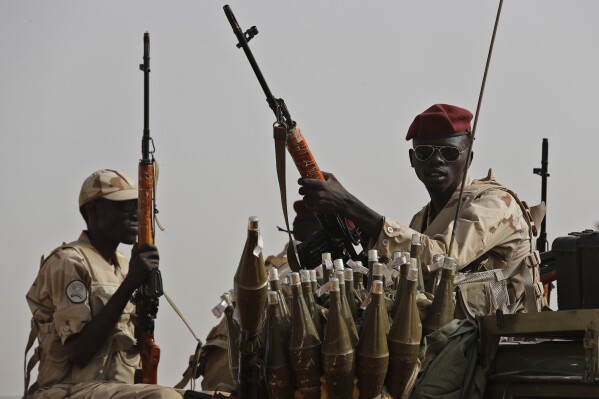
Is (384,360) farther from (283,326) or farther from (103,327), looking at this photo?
(103,327)

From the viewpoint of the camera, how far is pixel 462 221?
5855mm

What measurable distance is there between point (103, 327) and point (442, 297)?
3404 millimetres

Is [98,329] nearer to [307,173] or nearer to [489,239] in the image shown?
[307,173]

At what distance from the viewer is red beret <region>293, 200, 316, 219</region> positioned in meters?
9.76

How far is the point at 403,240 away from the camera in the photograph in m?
5.74

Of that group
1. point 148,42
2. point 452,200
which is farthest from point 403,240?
point 148,42

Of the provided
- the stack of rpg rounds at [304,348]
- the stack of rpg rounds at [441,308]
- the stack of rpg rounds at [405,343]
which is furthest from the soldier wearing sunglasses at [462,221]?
the stack of rpg rounds at [304,348]

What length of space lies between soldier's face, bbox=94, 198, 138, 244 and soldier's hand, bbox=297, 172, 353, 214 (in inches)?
95.2

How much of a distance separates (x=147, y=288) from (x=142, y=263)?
0.17 metres

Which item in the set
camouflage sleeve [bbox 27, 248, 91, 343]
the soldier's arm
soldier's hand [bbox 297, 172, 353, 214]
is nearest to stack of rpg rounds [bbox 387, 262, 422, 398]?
soldier's hand [bbox 297, 172, 353, 214]

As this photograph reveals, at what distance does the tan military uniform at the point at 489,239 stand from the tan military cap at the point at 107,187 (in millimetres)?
2547

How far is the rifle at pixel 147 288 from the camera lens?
7.52m

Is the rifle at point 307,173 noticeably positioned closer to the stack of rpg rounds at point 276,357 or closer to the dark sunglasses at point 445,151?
the dark sunglasses at point 445,151

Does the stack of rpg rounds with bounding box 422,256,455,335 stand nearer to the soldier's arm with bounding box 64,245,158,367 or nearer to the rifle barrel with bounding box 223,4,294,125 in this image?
the rifle barrel with bounding box 223,4,294,125
